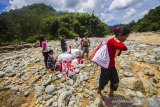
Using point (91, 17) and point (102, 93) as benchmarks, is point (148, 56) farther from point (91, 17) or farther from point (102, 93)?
point (91, 17)

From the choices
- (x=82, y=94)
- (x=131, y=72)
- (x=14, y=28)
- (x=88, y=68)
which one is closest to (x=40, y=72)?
(x=88, y=68)

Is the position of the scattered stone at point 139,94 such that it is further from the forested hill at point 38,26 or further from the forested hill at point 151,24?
the forested hill at point 151,24

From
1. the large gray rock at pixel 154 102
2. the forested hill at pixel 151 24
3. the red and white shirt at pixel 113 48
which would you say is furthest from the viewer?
the forested hill at pixel 151 24

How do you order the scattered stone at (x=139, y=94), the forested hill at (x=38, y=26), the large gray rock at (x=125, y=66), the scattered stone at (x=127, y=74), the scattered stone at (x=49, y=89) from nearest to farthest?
the scattered stone at (x=139, y=94) → the scattered stone at (x=49, y=89) → the scattered stone at (x=127, y=74) → the large gray rock at (x=125, y=66) → the forested hill at (x=38, y=26)

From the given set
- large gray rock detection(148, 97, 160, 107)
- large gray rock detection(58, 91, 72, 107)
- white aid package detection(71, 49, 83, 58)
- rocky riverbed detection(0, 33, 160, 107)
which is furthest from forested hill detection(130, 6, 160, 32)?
large gray rock detection(58, 91, 72, 107)

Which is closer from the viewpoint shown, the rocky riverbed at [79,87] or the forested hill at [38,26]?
the rocky riverbed at [79,87]

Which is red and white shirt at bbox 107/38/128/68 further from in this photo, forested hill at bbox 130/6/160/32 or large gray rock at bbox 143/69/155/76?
forested hill at bbox 130/6/160/32

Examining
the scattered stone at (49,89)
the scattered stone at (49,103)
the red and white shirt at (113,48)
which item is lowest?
the scattered stone at (49,103)

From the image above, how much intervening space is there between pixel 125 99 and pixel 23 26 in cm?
3657

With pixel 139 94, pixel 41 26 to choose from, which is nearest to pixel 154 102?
pixel 139 94

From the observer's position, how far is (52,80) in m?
7.21

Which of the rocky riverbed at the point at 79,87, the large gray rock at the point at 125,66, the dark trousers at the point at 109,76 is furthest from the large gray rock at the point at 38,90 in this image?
the large gray rock at the point at 125,66

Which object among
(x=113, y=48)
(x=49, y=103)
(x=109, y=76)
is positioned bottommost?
(x=49, y=103)

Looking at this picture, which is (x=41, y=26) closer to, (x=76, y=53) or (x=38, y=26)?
(x=38, y=26)
